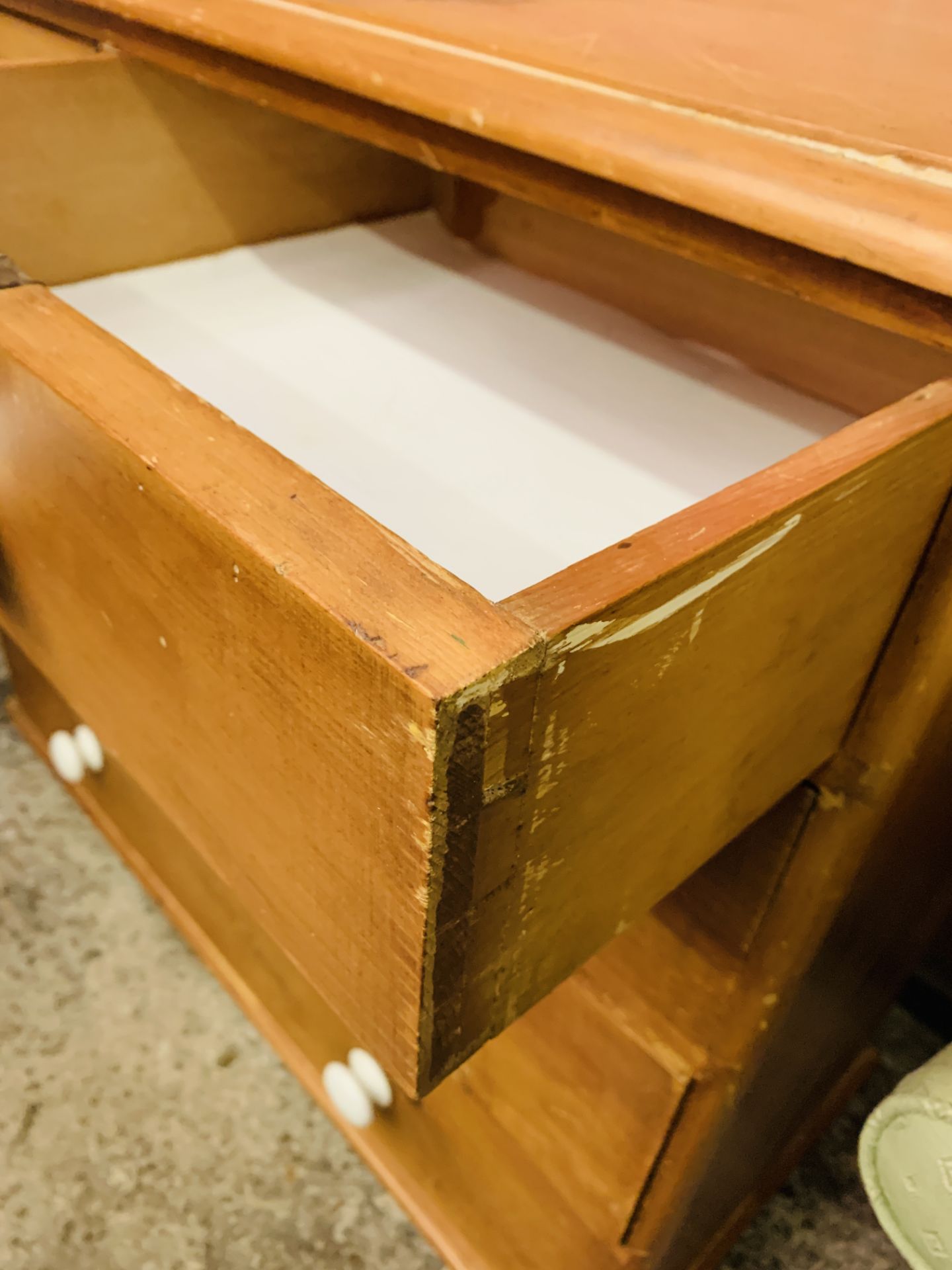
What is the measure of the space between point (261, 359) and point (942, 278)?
36 centimetres

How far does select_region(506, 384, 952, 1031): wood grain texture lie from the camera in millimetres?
260

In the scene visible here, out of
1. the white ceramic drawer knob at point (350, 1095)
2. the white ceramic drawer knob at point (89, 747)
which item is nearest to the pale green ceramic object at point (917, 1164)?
the white ceramic drawer knob at point (350, 1095)

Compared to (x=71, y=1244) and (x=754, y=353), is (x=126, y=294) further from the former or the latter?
(x=71, y=1244)

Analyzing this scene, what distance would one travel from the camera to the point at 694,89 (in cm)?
38

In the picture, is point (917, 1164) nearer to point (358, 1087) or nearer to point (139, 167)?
point (358, 1087)

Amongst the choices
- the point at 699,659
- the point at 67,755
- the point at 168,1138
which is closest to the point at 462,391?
the point at 699,659

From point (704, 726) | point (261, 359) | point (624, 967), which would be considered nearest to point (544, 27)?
point (261, 359)

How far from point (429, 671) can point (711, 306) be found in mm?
464

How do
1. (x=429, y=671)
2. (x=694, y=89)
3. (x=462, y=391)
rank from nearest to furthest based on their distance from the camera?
(x=429, y=671), (x=694, y=89), (x=462, y=391)

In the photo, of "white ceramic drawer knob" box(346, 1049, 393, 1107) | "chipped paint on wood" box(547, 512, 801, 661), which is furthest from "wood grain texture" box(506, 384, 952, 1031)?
"white ceramic drawer knob" box(346, 1049, 393, 1107)

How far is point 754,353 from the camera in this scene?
59 centimetres

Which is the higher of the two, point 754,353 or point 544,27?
point 544,27

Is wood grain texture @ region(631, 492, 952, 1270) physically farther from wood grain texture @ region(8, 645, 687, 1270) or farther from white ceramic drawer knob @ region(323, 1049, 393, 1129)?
white ceramic drawer knob @ region(323, 1049, 393, 1129)

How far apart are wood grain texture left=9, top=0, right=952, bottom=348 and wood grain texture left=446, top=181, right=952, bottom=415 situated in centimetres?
8
